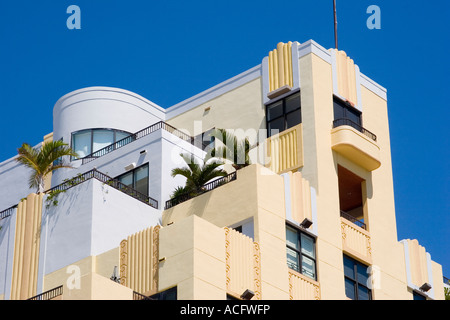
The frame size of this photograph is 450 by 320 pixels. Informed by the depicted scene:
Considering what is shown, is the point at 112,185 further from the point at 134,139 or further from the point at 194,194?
the point at 134,139

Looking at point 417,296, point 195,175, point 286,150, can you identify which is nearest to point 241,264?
point 195,175

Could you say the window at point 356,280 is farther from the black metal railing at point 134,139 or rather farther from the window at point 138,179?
the black metal railing at point 134,139

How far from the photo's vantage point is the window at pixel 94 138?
57156 mm

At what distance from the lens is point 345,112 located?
5253 centimetres

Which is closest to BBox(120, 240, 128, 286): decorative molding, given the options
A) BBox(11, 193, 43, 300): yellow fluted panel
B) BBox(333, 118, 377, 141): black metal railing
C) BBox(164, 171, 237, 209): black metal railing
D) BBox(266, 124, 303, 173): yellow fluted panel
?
BBox(11, 193, 43, 300): yellow fluted panel

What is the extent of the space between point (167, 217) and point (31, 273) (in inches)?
225

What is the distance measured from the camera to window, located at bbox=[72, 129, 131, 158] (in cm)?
5716

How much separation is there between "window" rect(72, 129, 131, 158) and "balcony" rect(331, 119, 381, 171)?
37.2 feet

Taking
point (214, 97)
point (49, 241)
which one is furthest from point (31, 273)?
point (214, 97)

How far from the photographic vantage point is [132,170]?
52.0 meters

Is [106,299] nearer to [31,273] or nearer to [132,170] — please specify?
[31,273]

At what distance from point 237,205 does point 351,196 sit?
9.43m

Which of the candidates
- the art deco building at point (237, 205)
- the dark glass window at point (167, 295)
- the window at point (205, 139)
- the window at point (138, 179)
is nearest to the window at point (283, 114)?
the art deco building at point (237, 205)
